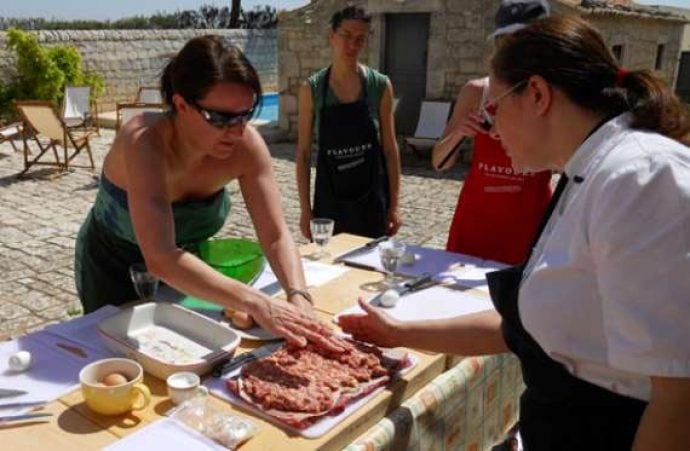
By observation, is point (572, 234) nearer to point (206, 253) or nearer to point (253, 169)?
point (253, 169)

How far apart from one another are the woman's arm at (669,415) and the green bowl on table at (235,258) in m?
1.51

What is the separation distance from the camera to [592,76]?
3.99ft

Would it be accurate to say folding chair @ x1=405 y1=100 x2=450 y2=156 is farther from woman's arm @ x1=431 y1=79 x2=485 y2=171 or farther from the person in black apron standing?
woman's arm @ x1=431 y1=79 x2=485 y2=171

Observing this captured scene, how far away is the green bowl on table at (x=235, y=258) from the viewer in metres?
2.24

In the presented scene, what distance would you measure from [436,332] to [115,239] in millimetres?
1255

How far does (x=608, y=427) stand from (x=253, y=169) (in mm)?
1475

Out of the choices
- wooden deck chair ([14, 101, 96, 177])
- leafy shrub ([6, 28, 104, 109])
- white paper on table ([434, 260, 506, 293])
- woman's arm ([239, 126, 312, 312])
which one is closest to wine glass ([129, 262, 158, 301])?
woman's arm ([239, 126, 312, 312])

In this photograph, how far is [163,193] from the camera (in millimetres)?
1896

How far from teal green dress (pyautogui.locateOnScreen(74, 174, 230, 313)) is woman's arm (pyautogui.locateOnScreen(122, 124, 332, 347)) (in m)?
0.33

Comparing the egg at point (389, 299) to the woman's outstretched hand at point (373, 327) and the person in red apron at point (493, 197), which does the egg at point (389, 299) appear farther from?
the person in red apron at point (493, 197)

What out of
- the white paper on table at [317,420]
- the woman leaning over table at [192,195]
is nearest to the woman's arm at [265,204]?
the woman leaning over table at [192,195]

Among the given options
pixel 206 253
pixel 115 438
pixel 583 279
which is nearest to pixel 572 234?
pixel 583 279

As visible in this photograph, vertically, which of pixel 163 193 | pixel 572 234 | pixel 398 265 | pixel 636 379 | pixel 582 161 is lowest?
pixel 398 265

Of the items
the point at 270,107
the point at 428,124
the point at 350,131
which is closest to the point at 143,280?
the point at 350,131
